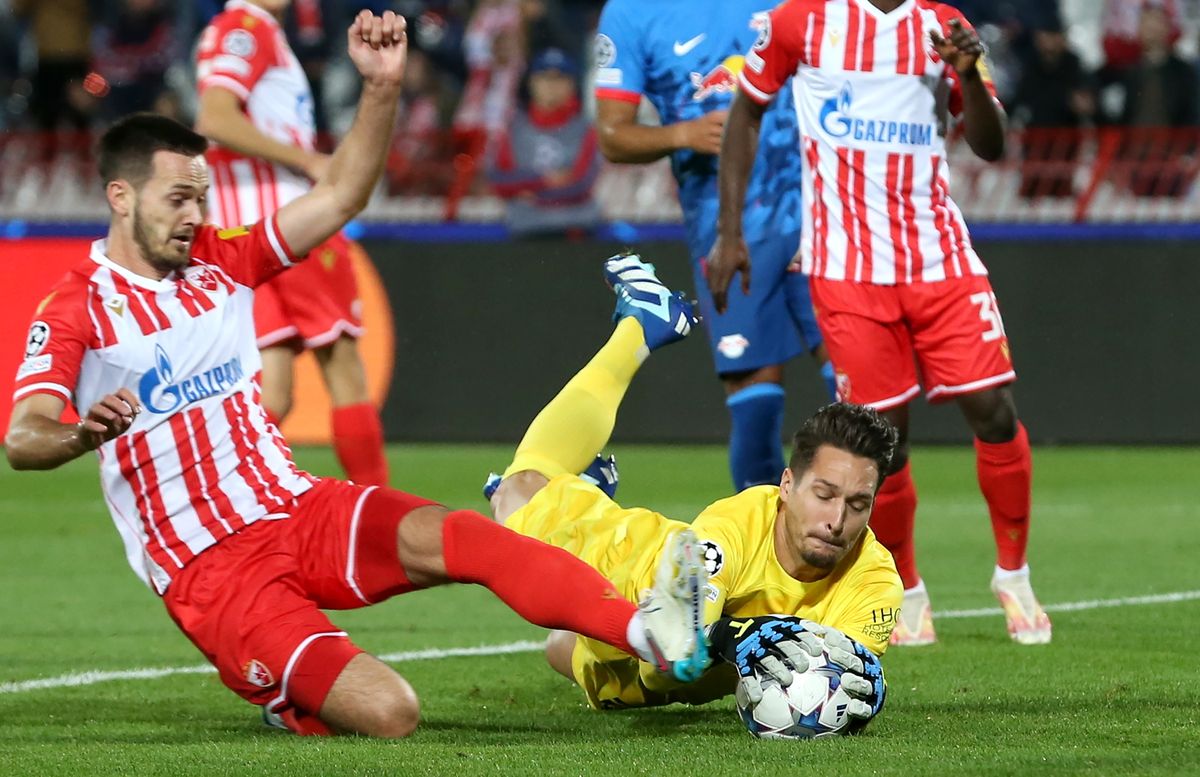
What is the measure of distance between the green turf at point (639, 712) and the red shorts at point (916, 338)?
32.5 inches

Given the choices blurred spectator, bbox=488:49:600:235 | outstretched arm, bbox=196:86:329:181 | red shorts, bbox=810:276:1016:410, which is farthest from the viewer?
blurred spectator, bbox=488:49:600:235

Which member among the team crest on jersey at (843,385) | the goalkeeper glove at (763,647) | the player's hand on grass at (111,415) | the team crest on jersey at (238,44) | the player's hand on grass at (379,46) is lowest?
the goalkeeper glove at (763,647)

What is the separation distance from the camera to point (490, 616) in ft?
24.3

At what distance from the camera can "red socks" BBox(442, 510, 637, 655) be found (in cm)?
450

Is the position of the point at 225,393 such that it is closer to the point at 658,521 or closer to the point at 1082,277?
the point at 658,521

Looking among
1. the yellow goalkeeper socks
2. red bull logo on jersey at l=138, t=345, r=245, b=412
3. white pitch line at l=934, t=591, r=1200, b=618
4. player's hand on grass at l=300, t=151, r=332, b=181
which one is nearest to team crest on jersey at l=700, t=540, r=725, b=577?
the yellow goalkeeper socks

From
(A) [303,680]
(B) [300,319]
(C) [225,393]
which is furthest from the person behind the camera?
(B) [300,319]

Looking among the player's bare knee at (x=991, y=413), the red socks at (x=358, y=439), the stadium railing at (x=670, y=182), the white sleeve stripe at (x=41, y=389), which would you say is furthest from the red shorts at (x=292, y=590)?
the stadium railing at (x=670, y=182)

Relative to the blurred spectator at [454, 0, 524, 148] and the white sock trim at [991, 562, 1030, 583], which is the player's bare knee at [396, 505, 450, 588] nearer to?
the white sock trim at [991, 562, 1030, 583]

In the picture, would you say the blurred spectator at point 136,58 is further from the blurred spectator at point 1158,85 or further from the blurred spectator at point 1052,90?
the blurred spectator at point 1158,85

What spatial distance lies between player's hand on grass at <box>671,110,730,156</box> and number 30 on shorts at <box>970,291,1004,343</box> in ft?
3.91

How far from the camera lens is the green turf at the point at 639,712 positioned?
14.3 ft

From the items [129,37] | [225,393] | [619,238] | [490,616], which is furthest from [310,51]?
[225,393]

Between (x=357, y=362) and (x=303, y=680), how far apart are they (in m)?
3.82
